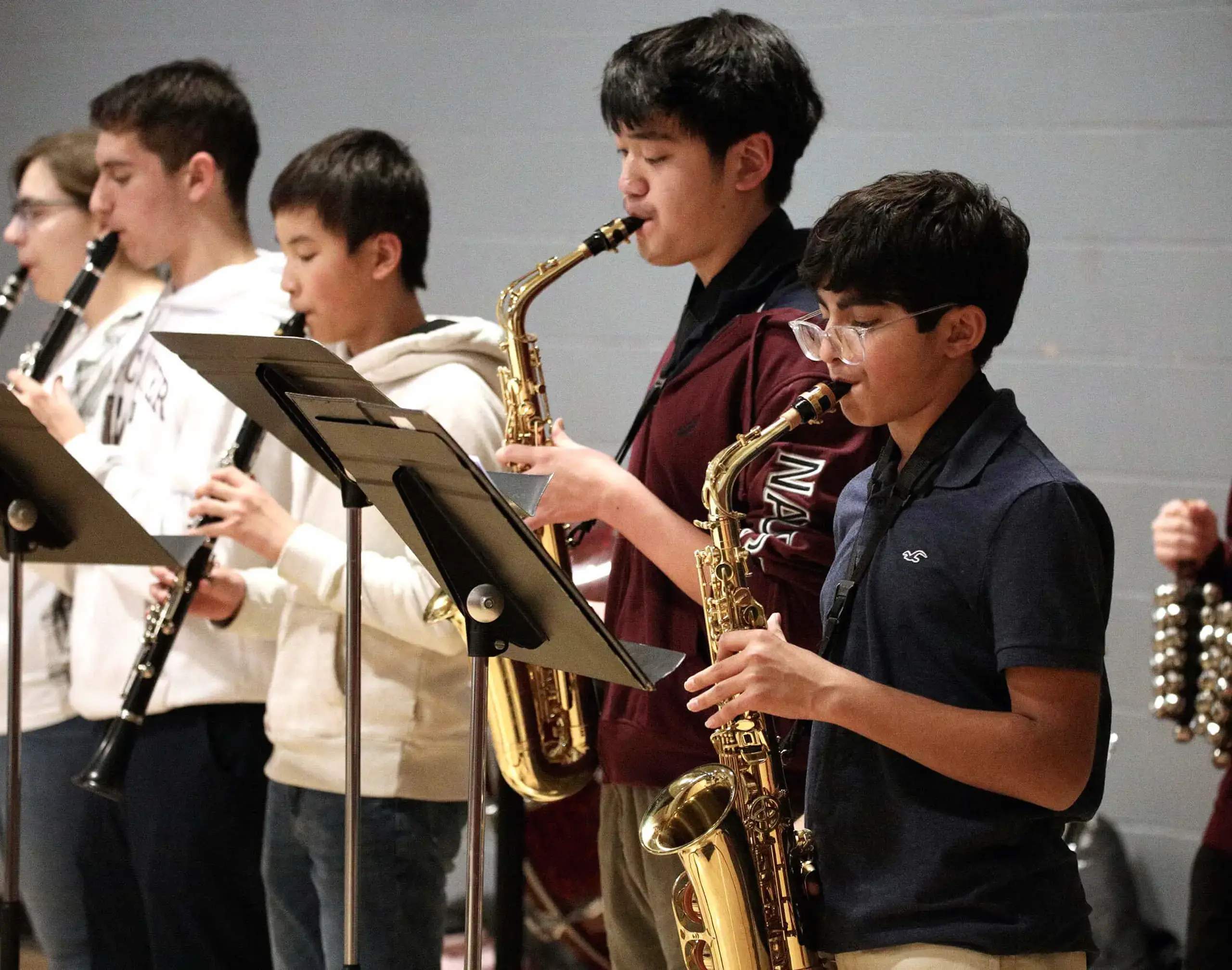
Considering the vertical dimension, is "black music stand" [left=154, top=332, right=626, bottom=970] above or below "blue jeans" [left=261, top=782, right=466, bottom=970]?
above

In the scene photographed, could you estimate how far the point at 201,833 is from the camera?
2.48m

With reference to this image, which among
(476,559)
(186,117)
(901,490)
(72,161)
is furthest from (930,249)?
(72,161)

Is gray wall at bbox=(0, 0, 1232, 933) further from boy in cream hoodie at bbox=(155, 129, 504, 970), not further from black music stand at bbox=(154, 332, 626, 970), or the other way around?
black music stand at bbox=(154, 332, 626, 970)

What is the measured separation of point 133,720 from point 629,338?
1.61m

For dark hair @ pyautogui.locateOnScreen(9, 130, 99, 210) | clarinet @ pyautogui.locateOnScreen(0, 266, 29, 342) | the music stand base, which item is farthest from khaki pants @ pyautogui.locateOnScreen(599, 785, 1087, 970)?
dark hair @ pyautogui.locateOnScreen(9, 130, 99, 210)

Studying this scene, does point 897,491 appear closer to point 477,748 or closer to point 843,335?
point 843,335

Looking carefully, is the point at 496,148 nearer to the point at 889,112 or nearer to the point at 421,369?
the point at 889,112

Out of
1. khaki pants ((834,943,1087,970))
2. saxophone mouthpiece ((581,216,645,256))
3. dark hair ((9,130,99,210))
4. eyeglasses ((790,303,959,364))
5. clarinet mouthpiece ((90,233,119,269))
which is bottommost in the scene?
khaki pants ((834,943,1087,970))

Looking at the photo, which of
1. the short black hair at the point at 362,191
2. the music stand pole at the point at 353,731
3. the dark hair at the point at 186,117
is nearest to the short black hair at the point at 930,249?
the music stand pole at the point at 353,731

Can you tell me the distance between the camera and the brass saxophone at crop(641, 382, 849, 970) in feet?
5.42

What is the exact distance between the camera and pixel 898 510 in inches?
60.9

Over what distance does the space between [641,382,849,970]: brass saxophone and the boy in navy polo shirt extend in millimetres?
66

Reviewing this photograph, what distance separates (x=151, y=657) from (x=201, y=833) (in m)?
0.33

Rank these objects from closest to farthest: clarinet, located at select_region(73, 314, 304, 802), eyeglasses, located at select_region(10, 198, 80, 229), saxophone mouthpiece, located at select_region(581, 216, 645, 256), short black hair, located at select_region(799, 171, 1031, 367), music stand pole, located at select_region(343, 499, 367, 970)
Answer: short black hair, located at select_region(799, 171, 1031, 367)
music stand pole, located at select_region(343, 499, 367, 970)
saxophone mouthpiece, located at select_region(581, 216, 645, 256)
clarinet, located at select_region(73, 314, 304, 802)
eyeglasses, located at select_region(10, 198, 80, 229)
